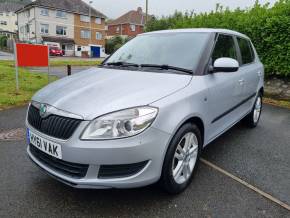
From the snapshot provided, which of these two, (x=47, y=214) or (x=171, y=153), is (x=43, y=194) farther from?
(x=171, y=153)

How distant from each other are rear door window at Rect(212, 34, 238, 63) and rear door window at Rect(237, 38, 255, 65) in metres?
0.37

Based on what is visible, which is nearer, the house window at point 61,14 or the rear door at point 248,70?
the rear door at point 248,70

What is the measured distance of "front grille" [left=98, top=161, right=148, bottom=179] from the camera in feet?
7.83

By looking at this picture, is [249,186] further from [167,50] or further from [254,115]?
[254,115]

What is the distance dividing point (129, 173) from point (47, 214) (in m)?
0.87

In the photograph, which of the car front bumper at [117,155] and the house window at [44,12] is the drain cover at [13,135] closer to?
the car front bumper at [117,155]

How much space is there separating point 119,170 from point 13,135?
296 centimetres

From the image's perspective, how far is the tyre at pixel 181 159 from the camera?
2.61m

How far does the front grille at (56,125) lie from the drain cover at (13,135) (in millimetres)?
1978

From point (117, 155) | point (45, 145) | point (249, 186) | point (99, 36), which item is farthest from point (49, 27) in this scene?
point (117, 155)

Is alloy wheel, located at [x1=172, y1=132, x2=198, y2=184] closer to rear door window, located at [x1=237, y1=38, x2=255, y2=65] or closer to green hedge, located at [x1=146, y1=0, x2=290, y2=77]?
rear door window, located at [x1=237, y1=38, x2=255, y2=65]

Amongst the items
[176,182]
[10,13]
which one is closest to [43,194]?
[176,182]

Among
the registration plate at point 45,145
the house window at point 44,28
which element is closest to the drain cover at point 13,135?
the registration plate at point 45,145

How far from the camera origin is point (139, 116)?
2396 mm
